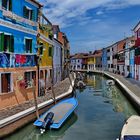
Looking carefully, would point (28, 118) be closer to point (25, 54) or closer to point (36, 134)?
point (36, 134)

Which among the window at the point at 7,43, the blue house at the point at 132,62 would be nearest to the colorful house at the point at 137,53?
the blue house at the point at 132,62

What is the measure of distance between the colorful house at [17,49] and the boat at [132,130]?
7.88m

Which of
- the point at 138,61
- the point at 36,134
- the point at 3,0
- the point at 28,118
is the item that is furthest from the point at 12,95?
the point at 138,61

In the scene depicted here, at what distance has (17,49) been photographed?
2019cm

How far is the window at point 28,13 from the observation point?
21.2 meters

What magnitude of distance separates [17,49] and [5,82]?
256 cm

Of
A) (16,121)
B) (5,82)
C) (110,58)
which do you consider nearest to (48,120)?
(16,121)

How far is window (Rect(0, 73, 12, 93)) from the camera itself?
1841 cm

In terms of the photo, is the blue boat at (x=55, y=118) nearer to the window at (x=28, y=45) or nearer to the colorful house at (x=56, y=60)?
the window at (x=28, y=45)

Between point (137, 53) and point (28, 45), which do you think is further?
point (137, 53)

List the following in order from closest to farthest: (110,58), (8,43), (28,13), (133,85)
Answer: (8,43), (28,13), (133,85), (110,58)

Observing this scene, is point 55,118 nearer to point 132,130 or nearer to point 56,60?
point 132,130

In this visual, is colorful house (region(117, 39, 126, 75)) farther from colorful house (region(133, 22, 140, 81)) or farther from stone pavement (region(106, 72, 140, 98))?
stone pavement (region(106, 72, 140, 98))

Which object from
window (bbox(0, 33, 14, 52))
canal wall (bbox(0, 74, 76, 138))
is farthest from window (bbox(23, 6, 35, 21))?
canal wall (bbox(0, 74, 76, 138))
